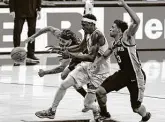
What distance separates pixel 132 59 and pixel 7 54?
1047 cm

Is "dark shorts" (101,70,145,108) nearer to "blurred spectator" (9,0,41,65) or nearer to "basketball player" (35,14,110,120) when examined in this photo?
"basketball player" (35,14,110,120)

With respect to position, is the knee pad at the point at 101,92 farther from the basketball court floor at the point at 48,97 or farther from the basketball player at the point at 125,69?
the basketball court floor at the point at 48,97

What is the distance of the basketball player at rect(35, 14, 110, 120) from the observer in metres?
10.8

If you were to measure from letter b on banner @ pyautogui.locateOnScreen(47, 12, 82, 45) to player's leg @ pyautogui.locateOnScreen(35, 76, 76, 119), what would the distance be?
32.3 ft

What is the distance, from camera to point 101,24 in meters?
21.3

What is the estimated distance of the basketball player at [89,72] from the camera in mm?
10812

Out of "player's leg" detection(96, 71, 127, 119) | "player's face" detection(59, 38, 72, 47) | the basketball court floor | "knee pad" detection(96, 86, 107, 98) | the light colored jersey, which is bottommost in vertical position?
the basketball court floor

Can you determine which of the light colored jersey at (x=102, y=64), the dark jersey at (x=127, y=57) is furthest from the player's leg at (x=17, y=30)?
the dark jersey at (x=127, y=57)

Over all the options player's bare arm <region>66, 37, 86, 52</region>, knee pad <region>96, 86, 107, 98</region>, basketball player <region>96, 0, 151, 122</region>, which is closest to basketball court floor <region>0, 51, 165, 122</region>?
knee pad <region>96, 86, 107, 98</region>

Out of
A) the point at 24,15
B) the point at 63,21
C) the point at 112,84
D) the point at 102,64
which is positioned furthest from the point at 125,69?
the point at 63,21

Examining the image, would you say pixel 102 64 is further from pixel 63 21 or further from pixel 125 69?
pixel 63 21

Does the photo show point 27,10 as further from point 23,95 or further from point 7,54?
point 23,95

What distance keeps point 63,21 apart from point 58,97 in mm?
10211

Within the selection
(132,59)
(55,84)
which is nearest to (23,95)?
(55,84)
